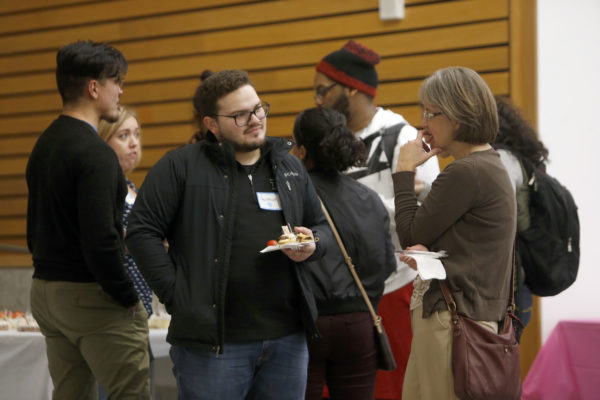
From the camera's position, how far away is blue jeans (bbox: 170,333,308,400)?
2123 mm

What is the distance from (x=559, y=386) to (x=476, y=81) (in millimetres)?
2355

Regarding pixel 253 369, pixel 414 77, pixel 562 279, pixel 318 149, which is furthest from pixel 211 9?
pixel 253 369

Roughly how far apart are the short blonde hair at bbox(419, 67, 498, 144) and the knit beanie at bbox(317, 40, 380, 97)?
149 centimetres

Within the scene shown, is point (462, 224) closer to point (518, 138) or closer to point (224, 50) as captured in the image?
point (518, 138)

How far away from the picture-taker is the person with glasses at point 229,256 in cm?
212

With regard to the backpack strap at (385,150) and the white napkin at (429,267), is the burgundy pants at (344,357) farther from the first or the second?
the backpack strap at (385,150)

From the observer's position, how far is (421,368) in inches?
82.3

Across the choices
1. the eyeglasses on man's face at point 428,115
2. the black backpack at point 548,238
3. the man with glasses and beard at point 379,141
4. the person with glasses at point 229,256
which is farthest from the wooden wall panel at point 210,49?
the person with glasses at point 229,256

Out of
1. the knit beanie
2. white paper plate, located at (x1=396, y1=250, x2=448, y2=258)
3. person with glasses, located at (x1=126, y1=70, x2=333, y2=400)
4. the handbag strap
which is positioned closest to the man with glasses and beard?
the knit beanie

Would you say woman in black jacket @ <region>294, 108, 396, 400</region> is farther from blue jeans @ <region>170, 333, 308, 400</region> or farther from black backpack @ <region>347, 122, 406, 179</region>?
black backpack @ <region>347, 122, 406, 179</region>

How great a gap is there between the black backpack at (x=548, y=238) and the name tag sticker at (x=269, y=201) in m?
1.28

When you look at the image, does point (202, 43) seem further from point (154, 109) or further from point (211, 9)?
point (154, 109)

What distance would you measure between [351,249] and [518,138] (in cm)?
103

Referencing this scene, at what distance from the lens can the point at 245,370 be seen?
2.17m
